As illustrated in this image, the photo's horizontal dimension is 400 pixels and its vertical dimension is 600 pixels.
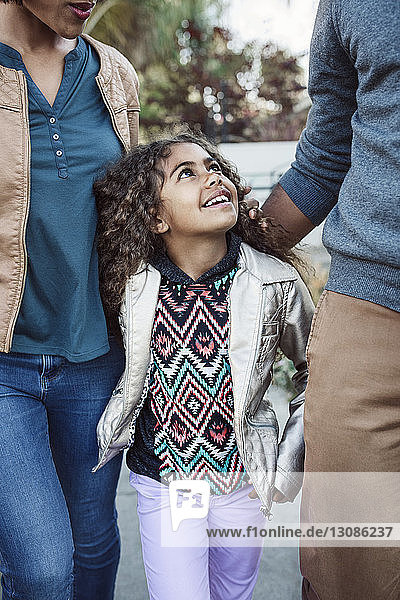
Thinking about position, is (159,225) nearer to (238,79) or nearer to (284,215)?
(284,215)

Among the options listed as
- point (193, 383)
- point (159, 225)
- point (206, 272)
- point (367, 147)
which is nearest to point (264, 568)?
point (193, 383)

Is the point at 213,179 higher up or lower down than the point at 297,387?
higher up

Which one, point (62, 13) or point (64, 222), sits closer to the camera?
point (62, 13)

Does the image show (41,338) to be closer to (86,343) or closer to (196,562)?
(86,343)

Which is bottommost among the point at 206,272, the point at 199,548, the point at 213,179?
the point at 199,548

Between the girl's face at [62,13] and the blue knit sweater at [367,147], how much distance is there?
1.99 ft

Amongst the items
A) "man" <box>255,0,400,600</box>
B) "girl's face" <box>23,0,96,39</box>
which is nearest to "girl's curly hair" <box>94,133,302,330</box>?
"girl's face" <box>23,0,96,39</box>

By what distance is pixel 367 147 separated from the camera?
1320mm

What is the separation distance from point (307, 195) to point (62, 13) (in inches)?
32.2

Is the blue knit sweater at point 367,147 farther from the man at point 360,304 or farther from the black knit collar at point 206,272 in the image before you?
the black knit collar at point 206,272

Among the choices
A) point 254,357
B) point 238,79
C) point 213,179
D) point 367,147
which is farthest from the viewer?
point 238,79

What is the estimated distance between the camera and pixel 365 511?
1.43 meters

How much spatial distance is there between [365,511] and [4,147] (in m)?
1.24

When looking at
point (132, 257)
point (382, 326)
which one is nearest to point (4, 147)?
point (132, 257)
